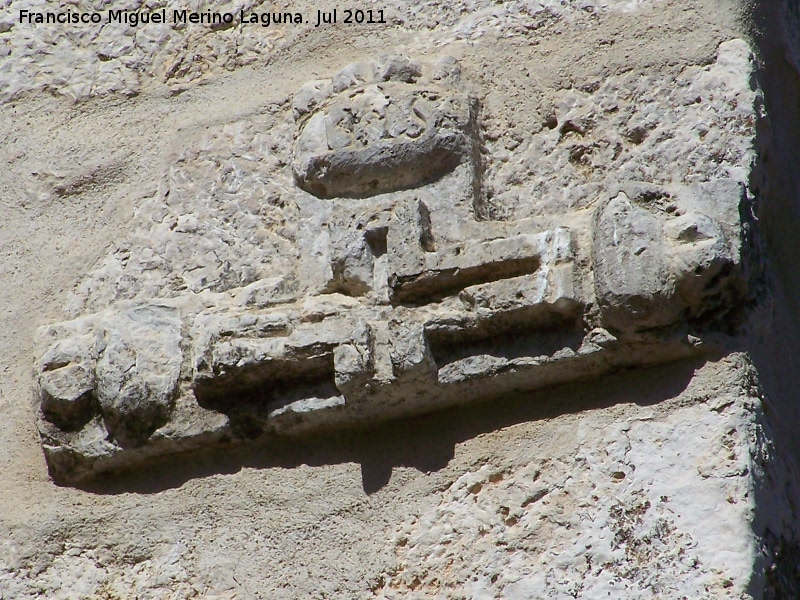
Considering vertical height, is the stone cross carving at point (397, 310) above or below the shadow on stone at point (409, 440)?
above

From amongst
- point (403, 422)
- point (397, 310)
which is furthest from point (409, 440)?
point (397, 310)

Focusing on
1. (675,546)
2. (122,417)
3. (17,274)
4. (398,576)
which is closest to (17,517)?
(122,417)

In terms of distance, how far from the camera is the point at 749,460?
1.03 metres

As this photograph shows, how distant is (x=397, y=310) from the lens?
114 cm

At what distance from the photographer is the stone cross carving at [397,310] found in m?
1.07

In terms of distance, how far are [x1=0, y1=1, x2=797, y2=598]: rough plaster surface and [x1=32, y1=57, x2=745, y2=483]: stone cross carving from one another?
0.04m

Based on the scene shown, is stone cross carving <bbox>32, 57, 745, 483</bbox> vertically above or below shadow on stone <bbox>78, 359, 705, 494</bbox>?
above

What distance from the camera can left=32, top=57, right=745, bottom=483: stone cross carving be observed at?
3.52ft

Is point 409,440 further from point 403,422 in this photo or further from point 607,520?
point 607,520

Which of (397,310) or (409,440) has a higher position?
(397,310)

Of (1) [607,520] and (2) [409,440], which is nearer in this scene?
(1) [607,520]

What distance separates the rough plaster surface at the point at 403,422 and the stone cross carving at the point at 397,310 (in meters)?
0.04

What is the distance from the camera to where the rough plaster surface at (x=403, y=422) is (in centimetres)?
105

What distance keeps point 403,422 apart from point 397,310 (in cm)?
12
